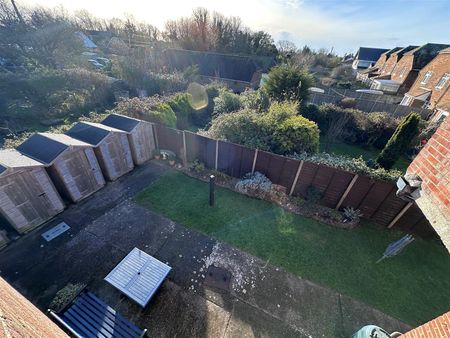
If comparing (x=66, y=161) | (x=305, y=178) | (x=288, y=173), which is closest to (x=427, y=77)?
(x=305, y=178)

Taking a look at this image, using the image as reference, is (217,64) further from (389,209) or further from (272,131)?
(389,209)

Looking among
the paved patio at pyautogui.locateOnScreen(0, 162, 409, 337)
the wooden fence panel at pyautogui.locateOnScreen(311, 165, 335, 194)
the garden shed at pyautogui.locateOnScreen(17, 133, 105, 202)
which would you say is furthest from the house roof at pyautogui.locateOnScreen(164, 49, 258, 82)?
the paved patio at pyautogui.locateOnScreen(0, 162, 409, 337)

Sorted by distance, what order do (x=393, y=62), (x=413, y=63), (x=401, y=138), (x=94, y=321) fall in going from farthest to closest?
(x=393, y=62), (x=413, y=63), (x=401, y=138), (x=94, y=321)

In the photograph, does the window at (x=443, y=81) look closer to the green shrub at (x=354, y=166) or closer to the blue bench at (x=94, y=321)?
the green shrub at (x=354, y=166)

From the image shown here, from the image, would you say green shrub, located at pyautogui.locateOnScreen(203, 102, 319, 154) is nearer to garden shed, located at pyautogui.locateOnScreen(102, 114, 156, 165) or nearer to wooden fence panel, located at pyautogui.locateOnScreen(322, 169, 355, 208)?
wooden fence panel, located at pyautogui.locateOnScreen(322, 169, 355, 208)

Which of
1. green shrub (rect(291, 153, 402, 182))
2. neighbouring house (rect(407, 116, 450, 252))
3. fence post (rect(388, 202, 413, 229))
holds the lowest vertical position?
fence post (rect(388, 202, 413, 229))

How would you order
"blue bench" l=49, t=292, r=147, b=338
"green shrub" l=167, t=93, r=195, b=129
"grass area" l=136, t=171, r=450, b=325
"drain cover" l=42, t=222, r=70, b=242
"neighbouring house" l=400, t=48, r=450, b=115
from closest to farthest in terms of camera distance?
"blue bench" l=49, t=292, r=147, b=338, "grass area" l=136, t=171, r=450, b=325, "drain cover" l=42, t=222, r=70, b=242, "green shrub" l=167, t=93, r=195, b=129, "neighbouring house" l=400, t=48, r=450, b=115
